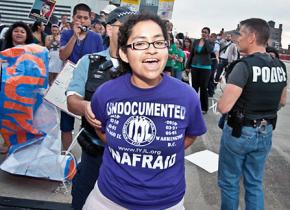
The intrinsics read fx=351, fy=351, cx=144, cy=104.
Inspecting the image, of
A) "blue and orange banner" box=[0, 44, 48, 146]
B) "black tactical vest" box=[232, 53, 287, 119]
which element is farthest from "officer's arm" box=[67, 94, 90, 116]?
"blue and orange banner" box=[0, 44, 48, 146]

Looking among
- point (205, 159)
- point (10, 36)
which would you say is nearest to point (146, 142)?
point (10, 36)

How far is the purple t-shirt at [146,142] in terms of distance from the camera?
1.57 meters

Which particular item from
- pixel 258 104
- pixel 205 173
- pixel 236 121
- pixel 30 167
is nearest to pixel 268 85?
pixel 258 104

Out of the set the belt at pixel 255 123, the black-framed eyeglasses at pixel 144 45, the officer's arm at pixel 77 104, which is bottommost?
the belt at pixel 255 123

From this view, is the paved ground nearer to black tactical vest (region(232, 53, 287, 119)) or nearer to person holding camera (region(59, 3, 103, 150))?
person holding camera (region(59, 3, 103, 150))

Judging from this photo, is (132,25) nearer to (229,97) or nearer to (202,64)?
(229,97)

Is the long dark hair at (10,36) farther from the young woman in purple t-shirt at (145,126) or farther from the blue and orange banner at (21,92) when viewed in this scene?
the young woman in purple t-shirt at (145,126)

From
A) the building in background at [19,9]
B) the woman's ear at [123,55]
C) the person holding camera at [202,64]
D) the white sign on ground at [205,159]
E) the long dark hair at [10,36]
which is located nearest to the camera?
the woman's ear at [123,55]

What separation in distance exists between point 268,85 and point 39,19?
441 centimetres

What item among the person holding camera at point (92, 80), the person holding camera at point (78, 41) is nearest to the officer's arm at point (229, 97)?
the person holding camera at point (92, 80)

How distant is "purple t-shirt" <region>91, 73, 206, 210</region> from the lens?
1.57 meters

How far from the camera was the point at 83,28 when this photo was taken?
12.2ft

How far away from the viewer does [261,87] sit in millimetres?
2635

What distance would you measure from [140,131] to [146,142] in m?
0.06
